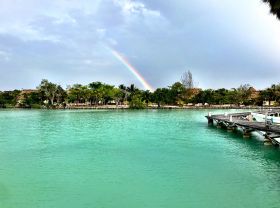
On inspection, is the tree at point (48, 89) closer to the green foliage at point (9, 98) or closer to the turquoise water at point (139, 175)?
the green foliage at point (9, 98)

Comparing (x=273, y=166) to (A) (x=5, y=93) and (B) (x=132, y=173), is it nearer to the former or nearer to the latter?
(B) (x=132, y=173)

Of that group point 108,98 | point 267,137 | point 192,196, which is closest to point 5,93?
point 108,98

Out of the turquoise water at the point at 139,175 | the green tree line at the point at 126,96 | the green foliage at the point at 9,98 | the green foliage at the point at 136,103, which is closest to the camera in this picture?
the turquoise water at the point at 139,175

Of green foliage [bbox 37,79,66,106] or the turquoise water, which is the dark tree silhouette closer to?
the turquoise water

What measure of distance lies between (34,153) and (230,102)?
137 m

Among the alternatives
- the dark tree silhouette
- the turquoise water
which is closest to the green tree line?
the turquoise water

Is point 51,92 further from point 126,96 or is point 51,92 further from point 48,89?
point 126,96

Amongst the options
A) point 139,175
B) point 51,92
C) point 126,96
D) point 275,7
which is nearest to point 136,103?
point 126,96

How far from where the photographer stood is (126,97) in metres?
162

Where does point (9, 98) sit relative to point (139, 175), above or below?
above

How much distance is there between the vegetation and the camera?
154 metres

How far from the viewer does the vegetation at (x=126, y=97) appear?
15425 centimetres

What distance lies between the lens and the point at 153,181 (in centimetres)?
2030

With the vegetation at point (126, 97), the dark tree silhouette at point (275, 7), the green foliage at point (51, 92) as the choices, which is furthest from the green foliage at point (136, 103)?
the dark tree silhouette at point (275, 7)
